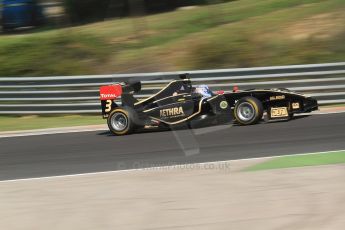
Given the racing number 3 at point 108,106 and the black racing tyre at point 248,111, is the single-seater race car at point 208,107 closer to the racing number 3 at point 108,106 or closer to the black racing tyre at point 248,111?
the black racing tyre at point 248,111

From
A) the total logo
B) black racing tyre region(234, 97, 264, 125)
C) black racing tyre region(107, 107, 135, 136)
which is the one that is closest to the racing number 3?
black racing tyre region(107, 107, 135, 136)

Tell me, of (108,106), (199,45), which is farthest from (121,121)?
(199,45)

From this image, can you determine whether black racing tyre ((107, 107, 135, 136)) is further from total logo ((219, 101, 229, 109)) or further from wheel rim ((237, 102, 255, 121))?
wheel rim ((237, 102, 255, 121))

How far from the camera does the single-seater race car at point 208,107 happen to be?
10422mm

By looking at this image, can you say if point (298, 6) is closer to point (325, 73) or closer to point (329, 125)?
point (325, 73)

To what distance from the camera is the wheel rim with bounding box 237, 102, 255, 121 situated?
34.2 ft

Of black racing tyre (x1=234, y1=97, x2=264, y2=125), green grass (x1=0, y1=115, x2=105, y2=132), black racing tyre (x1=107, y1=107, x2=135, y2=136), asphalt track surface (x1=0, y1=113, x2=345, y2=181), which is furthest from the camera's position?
green grass (x1=0, y1=115, x2=105, y2=132)

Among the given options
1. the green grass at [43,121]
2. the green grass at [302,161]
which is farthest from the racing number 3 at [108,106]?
the green grass at [302,161]

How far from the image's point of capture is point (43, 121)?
44.6 feet

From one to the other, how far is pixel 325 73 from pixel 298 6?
26.8ft

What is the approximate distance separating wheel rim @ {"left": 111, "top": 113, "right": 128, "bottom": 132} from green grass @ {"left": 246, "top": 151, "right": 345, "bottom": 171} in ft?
13.0

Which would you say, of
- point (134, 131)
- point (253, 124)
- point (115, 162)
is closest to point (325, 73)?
point (253, 124)

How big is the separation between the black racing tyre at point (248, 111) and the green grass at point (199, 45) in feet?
16.9

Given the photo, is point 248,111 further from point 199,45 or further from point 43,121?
point 199,45
